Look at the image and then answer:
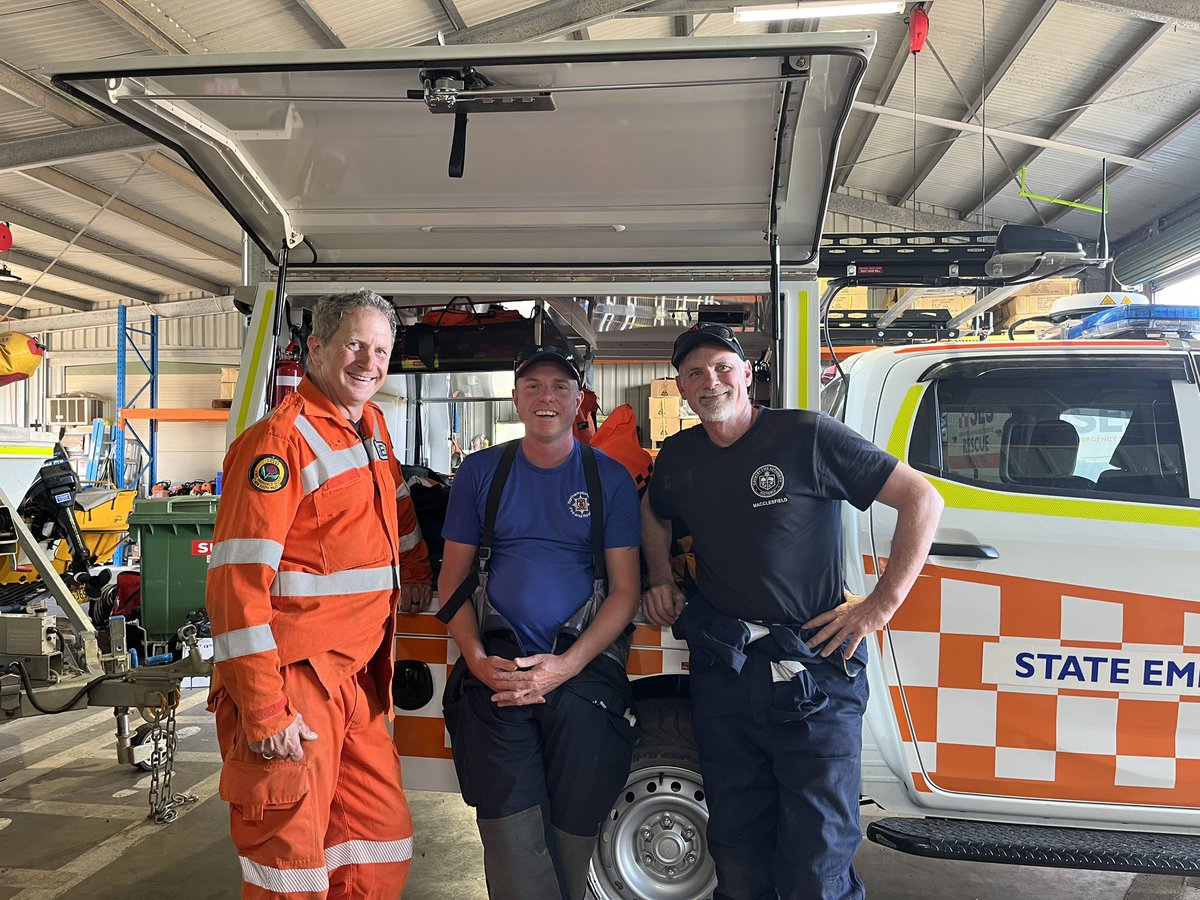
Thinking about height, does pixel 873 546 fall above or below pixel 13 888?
above

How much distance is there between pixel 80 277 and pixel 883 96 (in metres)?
16.7

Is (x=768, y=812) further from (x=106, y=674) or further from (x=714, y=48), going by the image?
(x=106, y=674)

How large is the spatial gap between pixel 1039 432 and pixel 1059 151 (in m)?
9.80

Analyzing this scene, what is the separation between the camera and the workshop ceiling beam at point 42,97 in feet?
26.6

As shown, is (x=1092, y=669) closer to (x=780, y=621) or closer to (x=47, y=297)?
(x=780, y=621)

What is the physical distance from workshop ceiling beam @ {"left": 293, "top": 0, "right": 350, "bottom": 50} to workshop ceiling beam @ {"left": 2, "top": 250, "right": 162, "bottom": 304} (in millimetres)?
9718

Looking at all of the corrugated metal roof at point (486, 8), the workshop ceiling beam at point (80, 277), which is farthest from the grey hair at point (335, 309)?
the workshop ceiling beam at point (80, 277)

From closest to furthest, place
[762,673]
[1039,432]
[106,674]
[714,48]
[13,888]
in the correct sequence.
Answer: [714,48]
[762,673]
[1039,432]
[13,888]
[106,674]

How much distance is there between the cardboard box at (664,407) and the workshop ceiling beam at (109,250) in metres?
8.29

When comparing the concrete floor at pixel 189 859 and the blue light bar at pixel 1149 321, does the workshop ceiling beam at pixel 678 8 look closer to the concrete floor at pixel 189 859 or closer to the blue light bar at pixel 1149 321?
the blue light bar at pixel 1149 321

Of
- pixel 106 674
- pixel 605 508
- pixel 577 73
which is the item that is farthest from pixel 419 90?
pixel 106 674

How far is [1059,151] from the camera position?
10.4 meters

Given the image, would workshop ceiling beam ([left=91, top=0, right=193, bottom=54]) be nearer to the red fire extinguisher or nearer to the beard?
the red fire extinguisher

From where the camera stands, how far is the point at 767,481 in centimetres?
213
